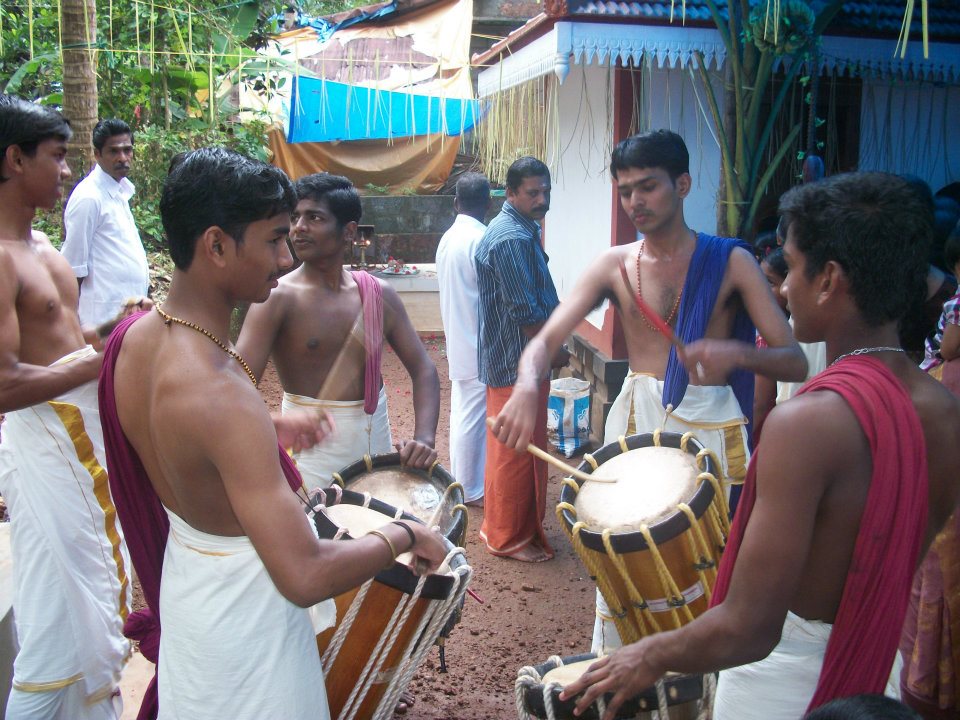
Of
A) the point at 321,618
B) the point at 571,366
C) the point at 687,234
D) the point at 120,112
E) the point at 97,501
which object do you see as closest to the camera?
the point at 321,618

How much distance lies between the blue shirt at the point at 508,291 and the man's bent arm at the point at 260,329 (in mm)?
1776

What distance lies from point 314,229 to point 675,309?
4.82ft

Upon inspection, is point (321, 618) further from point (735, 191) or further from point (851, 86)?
point (851, 86)

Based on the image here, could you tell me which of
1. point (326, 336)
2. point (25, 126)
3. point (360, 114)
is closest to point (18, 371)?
point (25, 126)

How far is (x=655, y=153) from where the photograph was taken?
3467 millimetres

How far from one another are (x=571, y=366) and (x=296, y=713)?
655cm

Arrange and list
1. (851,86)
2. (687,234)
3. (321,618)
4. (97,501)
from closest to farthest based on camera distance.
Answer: (321,618) < (97,501) < (687,234) < (851,86)

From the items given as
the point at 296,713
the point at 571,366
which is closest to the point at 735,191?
the point at 571,366

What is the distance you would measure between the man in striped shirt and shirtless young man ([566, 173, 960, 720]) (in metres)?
3.16

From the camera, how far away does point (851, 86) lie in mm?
6848

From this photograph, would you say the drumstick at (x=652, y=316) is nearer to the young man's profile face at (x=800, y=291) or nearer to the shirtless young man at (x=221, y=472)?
the young man's profile face at (x=800, y=291)

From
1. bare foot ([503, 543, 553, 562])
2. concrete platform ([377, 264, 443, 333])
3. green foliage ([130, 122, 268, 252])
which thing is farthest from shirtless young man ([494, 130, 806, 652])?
concrete platform ([377, 264, 443, 333])

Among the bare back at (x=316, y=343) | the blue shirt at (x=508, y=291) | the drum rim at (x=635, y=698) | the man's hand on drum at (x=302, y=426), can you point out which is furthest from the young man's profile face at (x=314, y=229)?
the drum rim at (x=635, y=698)

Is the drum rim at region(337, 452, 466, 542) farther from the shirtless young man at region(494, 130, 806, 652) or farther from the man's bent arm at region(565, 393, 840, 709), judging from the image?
the man's bent arm at region(565, 393, 840, 709)
